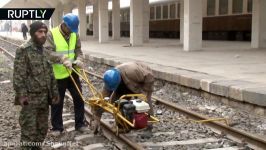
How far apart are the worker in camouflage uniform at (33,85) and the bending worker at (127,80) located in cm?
76

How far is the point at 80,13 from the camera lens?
37062 millimetres

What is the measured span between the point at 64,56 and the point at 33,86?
1.18m

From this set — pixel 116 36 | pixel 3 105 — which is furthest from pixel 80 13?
pixel 3 105

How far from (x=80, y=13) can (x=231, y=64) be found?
2490 cm

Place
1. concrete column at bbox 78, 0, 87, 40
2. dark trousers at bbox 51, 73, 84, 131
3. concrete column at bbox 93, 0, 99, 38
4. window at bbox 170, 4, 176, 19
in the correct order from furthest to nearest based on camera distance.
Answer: concrete column at bbox 93, 0, 99, 38 < concrete column at bbox 78, 0, 87, 40 < window at bbox 170, 4, 176, 19 < dark trousers at bbox 51, 73, 84, 131

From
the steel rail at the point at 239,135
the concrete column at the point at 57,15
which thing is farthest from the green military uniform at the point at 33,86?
the concrete column at the point at 57,15

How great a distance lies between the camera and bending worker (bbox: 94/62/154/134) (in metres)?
5.68

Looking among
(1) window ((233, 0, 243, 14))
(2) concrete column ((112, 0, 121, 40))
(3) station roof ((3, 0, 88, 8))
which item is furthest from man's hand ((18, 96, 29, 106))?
(3) station roof ((3, 0, 88, 8))

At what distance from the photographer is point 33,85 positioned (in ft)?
16.6

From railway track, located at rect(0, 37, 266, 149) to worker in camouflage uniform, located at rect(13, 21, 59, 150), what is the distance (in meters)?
1.17

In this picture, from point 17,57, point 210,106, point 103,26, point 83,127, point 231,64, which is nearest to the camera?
point 17,57

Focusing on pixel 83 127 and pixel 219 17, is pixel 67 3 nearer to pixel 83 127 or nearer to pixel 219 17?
pixel 219 17

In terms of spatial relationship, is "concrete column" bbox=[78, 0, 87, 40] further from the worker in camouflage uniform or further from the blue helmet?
the worker in camouflage uniform

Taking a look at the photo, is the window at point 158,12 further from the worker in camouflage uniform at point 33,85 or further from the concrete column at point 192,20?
the worker in camouflage uniform at point 33,85
